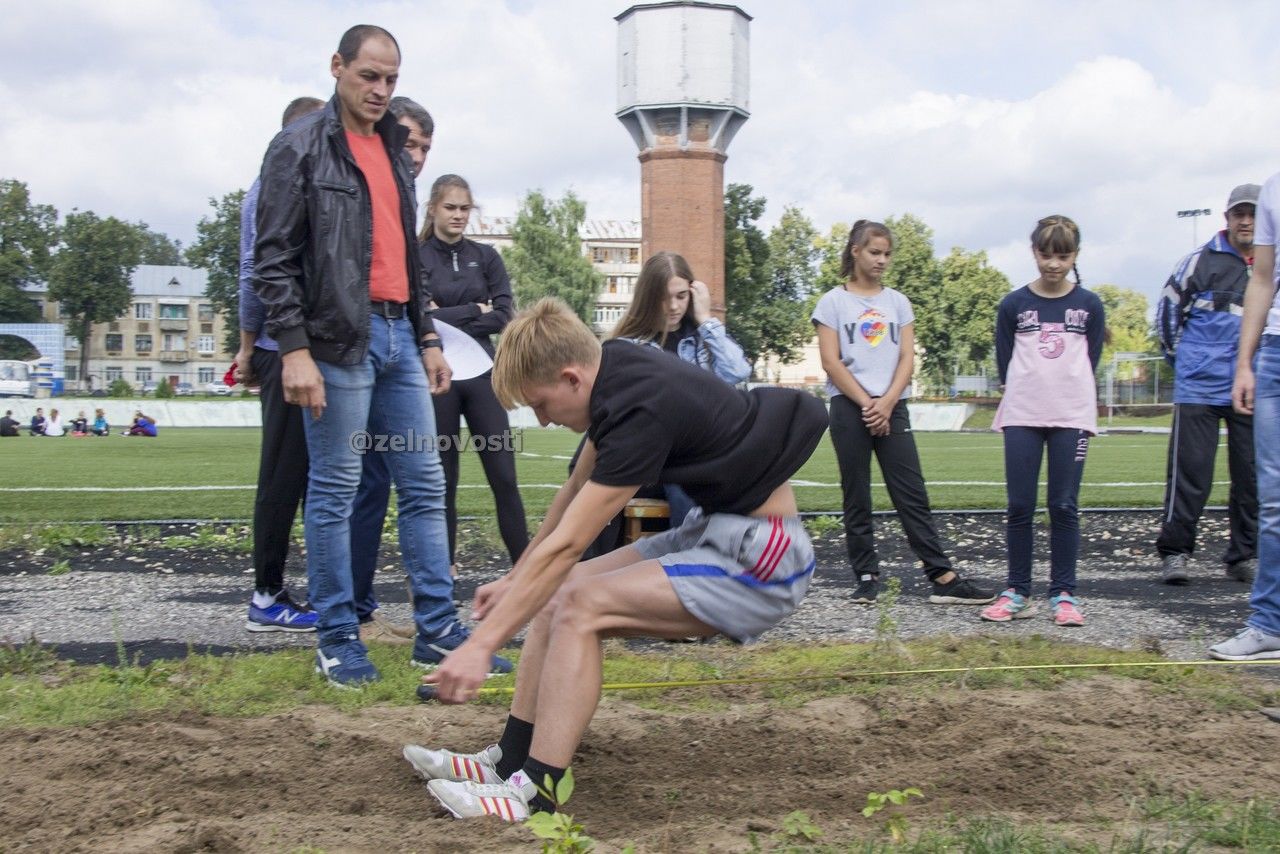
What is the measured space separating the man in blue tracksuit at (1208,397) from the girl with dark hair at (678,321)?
10.1ft

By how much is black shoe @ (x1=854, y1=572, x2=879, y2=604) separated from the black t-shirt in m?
3.17

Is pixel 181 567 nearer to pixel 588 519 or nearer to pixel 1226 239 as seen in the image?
pixel 588 519

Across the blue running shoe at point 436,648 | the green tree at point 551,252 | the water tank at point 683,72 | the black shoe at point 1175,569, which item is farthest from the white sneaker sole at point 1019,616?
the green tree at point 551,252

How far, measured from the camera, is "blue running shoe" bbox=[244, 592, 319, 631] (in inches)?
227

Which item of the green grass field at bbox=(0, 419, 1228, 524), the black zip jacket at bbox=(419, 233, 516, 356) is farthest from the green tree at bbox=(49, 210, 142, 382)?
the black zip jacket at bbox=(419, 233, 516, 356)

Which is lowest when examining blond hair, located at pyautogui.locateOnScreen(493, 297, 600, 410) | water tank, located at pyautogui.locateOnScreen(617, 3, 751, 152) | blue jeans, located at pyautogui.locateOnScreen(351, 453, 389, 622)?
blue jeans, located at pyautogui.locateOnScreen(351, 453, 389, 622)

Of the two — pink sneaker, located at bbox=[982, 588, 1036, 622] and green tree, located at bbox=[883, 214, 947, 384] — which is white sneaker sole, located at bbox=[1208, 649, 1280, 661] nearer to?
pink sneaker, located at bbox=[982, 588, 1036, 622]

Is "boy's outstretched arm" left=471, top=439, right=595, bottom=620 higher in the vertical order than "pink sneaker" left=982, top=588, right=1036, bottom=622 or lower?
higher

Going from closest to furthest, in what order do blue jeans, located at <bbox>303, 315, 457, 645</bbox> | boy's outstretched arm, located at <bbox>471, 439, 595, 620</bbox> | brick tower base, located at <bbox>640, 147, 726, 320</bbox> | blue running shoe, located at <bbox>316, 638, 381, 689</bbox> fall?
boy's outstretched arm, located at <bbox>471, 439, 595, 620</bbox>
blue running shoe, located at <bbox>316, 638, 381, 689</bbox>
blue jeans, located at <bbox>303, 315, 457, 645</bbox>
brick tower base, located at <bbox>640, 147, 726, 320</bbox>

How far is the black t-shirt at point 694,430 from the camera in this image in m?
3.20

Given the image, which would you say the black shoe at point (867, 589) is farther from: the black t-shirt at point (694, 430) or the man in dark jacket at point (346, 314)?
the black t-shirt at point (694, 430)

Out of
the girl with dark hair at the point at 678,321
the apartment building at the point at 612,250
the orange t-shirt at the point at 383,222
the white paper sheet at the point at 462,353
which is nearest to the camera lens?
the orange t-shirt at the point at 383,222

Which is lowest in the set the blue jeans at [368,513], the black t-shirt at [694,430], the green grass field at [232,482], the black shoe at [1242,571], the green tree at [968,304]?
the green grass field at [232,482]

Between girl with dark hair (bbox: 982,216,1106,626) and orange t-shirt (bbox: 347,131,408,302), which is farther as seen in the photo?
girl with dark hair (bbox: 982,216,1106,626)
